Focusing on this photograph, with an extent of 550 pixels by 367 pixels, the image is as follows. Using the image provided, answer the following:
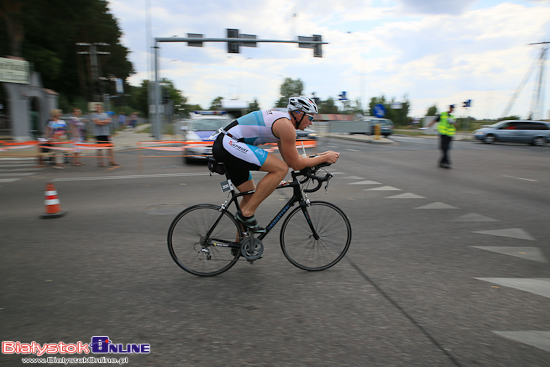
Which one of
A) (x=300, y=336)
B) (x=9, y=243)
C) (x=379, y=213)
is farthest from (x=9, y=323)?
(x=379, y=213)

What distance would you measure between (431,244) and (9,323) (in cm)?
447

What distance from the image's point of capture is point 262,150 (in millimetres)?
3688

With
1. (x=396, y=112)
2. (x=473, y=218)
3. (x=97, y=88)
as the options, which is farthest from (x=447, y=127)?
(x=396, y=112)

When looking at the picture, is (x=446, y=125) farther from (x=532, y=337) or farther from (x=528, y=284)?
(x=532, y=337)

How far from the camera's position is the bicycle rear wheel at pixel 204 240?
12.5 ft

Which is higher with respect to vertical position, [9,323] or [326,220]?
[326,220]

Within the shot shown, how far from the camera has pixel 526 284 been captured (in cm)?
380

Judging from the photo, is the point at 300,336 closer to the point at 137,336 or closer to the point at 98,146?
the point at 137,336

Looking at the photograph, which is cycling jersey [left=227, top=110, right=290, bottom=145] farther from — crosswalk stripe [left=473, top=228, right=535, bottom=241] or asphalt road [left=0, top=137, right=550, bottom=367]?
crosswalk stripe [left=473, top=228, right=535, bottom=241]

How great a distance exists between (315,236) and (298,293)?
2.41ft

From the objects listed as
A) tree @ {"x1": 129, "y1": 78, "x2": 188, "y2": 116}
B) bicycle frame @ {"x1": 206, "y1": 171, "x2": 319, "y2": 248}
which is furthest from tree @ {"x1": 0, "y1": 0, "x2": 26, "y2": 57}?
tree @ {"x1": 129, "y1": 78, "x2": 188, "y2": 116}

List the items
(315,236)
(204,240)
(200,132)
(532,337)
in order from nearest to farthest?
(532,337) → (204,240) → (315,236) → (200,132)

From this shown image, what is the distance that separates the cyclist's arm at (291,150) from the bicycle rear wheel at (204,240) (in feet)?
2.63

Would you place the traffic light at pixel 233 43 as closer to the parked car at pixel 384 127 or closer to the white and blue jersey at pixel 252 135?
the parked car at pixel 384 127
